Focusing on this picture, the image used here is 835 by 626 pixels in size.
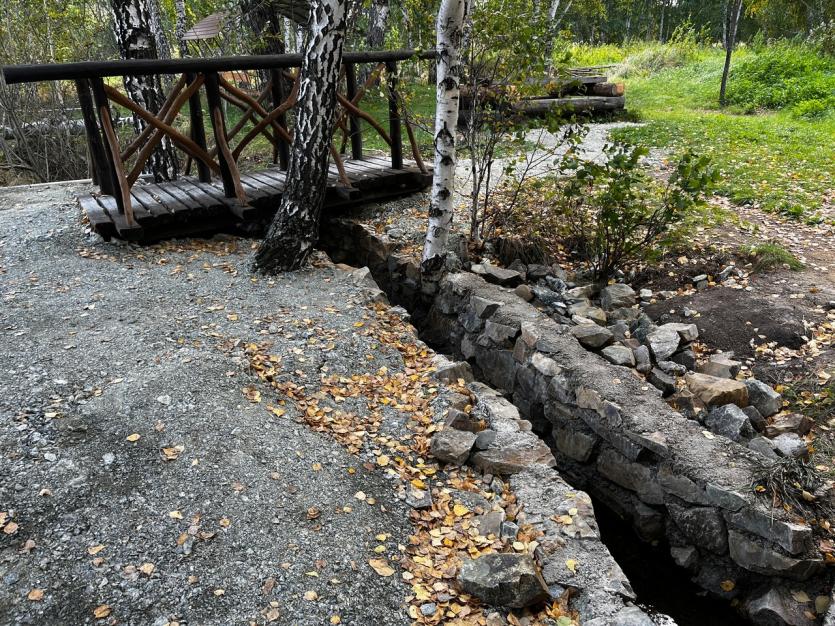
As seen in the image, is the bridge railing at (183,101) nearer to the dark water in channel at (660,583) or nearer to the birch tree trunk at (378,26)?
the dark water in channel at (660,583)

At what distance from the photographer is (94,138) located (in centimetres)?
583

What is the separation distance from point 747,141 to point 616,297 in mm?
6211

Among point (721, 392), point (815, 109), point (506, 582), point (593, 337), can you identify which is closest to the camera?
point (506, 582)

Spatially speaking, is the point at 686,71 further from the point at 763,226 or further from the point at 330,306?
the point at 330,306

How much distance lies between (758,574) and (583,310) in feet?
8.71

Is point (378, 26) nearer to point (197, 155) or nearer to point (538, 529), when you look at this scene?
point (197, 155)

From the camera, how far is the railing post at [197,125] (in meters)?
6.07

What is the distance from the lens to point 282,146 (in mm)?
7195

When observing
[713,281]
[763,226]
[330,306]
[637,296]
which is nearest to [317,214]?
[330,306]

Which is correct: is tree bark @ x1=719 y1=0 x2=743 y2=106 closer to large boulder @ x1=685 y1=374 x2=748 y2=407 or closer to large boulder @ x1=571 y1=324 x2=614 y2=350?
large boulder @ x1=571 y1=324 x2=614 y2=350

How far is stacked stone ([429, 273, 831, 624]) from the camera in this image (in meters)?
3.12

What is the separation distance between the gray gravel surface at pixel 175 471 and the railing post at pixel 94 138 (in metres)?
1.62

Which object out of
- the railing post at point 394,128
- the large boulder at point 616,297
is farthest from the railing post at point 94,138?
the large boulder at point 616,297

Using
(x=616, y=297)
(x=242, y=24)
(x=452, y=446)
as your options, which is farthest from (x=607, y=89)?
(x=452, y=446)
